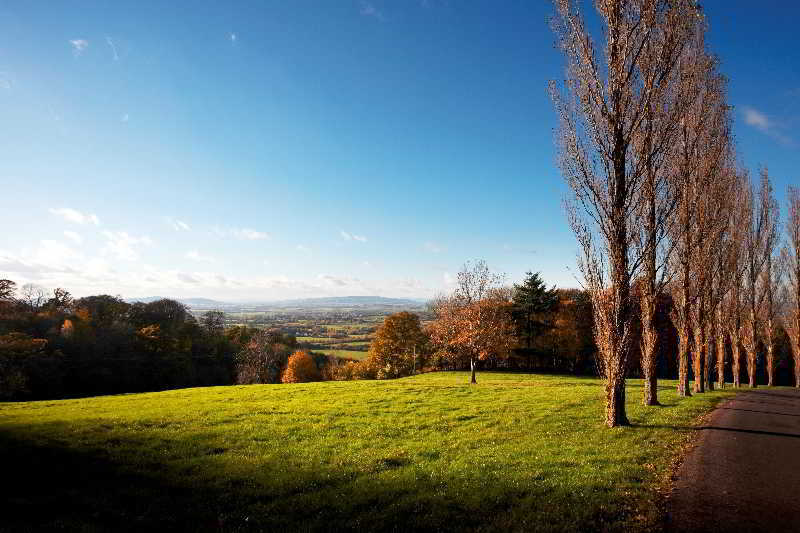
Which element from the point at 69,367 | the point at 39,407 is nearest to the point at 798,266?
the point at 39,407

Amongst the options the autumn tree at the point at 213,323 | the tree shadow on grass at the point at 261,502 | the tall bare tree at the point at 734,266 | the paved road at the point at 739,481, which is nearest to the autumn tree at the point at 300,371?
the autumn tree at the point at 213,323

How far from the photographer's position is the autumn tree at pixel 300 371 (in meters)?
68.6

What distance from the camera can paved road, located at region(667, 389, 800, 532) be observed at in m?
7.76

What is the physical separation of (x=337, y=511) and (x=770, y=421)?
21.4 metres

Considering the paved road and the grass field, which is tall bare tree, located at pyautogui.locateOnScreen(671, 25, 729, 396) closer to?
the grass field

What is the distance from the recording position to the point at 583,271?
17047 mm

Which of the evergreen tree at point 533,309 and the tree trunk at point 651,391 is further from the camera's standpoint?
the evergreen tree at point 533,309

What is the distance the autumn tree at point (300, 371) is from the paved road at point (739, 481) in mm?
62562

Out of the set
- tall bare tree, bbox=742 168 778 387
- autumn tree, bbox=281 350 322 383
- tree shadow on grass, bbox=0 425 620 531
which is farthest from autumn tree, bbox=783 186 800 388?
autumn tree, bbox=281 350 322 383

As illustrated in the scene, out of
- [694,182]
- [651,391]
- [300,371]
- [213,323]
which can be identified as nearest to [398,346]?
[300,371]

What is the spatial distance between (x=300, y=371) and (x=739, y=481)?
220ft

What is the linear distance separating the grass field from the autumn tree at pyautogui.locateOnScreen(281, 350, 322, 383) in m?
50.0

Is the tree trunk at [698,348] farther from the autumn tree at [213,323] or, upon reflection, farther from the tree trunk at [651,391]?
the autumn tree at [213,323]

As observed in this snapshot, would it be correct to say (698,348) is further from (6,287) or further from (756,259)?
(6,287)
